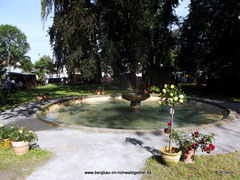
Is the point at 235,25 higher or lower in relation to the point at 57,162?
higher

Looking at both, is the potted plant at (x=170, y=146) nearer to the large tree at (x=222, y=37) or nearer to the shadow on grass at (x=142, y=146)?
the shadow on grass at (x=142, y=146)

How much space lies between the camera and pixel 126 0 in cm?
2291

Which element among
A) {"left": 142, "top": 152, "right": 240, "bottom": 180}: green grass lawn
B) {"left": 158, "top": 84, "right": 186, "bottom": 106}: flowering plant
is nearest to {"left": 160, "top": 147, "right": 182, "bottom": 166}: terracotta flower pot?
{"left": 142, "top": 152, "right": 240, "bottom": 180}: green grass lawn

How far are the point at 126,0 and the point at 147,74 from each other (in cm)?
1035

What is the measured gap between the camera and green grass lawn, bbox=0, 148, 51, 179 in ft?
15.2

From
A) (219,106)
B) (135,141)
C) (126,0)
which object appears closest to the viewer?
(135,141)

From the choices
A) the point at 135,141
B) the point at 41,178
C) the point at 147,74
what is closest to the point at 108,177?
the point at 41,178

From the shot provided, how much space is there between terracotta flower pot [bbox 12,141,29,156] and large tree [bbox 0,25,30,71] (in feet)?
253

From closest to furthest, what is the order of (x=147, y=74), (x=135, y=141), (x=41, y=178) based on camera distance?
(x=41, y=178) → (x=135, y=141) → (x=147, y=74)

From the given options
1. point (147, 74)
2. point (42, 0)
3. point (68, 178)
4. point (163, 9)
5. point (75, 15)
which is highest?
point (163, 9)

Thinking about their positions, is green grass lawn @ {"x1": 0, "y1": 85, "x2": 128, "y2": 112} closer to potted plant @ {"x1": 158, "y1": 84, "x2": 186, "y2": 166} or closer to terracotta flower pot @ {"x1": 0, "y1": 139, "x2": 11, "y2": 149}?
terracotta flower pot @ {"x1": 0, "y1": 139, "x2": 11, "y2": 149}

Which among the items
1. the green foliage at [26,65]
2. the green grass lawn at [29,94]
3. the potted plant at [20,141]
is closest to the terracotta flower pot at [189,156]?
the potted plant at [20,141]

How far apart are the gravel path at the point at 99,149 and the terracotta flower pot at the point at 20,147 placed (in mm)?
771

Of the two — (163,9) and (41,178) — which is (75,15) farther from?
(41,178)
